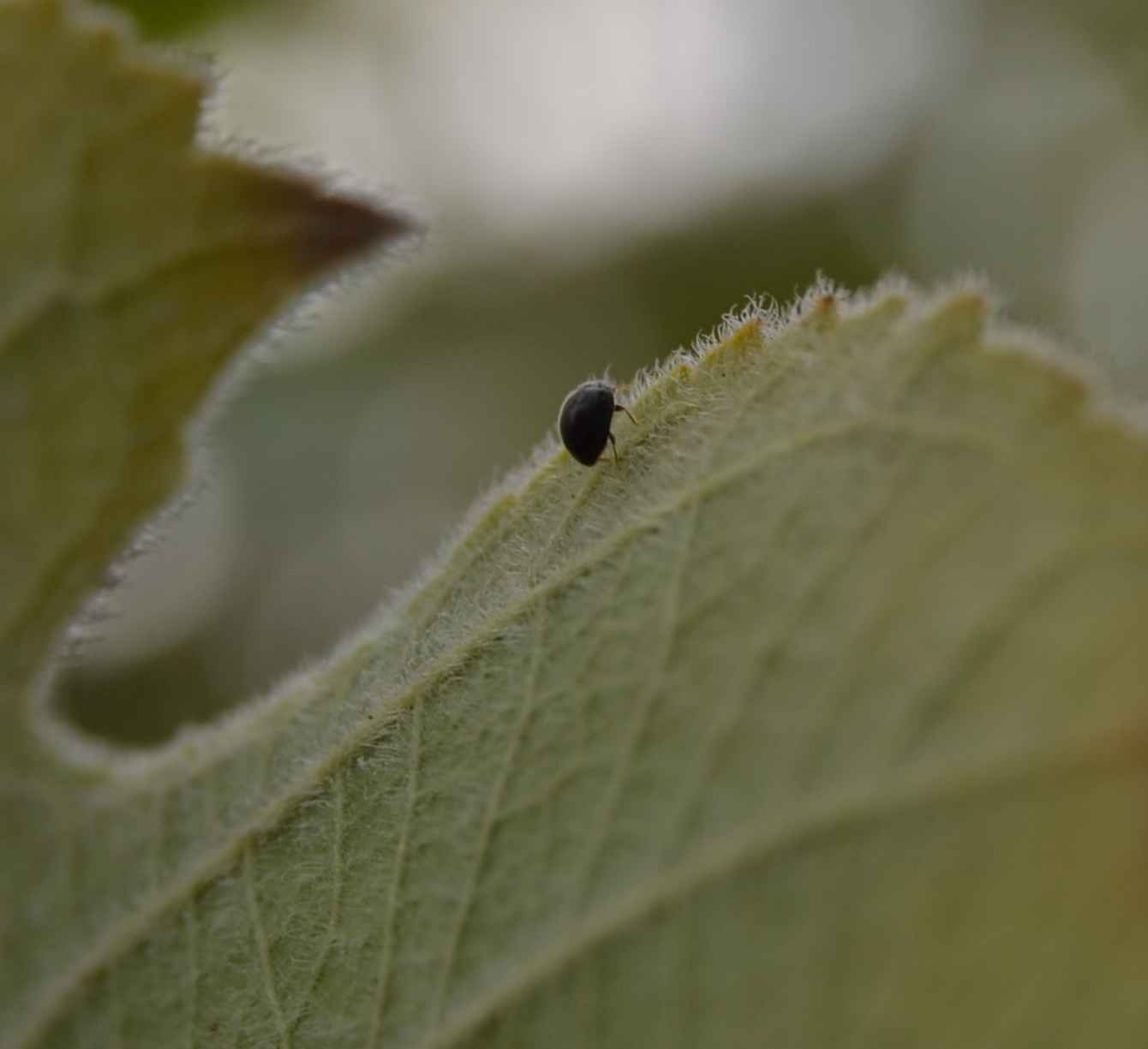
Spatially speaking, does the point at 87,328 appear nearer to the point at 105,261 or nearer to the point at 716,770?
the point at 105,261

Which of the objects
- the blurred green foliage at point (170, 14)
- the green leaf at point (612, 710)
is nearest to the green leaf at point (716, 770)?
the green leaf at point (612, 710)

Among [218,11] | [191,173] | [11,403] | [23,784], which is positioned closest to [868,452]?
[191,173]

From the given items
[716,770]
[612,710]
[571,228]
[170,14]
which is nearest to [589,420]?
[612,710]

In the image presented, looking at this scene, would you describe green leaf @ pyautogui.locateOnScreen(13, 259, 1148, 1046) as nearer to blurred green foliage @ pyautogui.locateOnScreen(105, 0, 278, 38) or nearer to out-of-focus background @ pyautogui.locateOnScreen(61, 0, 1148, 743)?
blurred green foliage @ pyautogui.locateOnScreen(105, 0, 278, 38)

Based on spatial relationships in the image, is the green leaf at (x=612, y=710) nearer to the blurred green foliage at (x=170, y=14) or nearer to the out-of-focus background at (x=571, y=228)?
the blurred green foliage at (x=170, y=14)

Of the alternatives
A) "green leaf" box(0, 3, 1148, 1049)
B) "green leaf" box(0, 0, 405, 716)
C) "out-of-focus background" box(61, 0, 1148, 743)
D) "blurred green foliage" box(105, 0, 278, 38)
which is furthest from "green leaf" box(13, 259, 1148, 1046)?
"out-of-focus background" box(61, 0, 1148, 743)

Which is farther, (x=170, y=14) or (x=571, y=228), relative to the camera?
(x=571, y=228)
